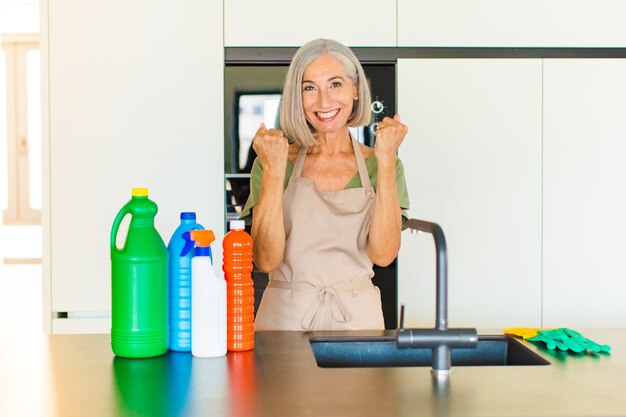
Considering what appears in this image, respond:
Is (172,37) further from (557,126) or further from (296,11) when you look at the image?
(557,126)

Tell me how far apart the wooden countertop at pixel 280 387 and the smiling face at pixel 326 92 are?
0.67 meters

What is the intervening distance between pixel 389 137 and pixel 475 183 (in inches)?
40.9

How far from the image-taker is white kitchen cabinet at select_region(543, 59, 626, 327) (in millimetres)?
2908

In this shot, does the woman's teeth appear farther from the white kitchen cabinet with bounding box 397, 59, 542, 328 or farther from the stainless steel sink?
the white kitchen cabinet with bounding box 397, 59, 542, 328

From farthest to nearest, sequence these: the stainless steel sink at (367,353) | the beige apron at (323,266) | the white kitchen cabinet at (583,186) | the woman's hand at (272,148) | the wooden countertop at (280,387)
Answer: the white kitchen cabinet at (583,186) → the beige apron at (323,266) → the woman's hand at (272,148) → the stainless steel sink at (367,353) → the wooden countertop at (280,387)

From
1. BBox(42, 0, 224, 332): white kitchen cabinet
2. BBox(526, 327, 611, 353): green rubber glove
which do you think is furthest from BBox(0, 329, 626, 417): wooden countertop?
BBox(42, 0, 224, 332): white kitchen cabinet

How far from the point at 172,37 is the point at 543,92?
134cm

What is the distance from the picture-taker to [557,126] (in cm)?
291

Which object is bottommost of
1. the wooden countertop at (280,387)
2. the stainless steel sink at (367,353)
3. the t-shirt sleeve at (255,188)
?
the stainless steel sink at (367,353)

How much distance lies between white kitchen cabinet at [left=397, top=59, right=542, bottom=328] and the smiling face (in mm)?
828

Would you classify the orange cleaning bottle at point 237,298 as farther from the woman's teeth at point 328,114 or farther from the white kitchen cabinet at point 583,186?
the white kitchen cabinet at point 583,186

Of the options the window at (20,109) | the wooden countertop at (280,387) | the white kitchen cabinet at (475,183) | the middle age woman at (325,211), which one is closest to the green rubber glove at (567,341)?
the wooden countertop at (280,387)

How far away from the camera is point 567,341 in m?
1.64

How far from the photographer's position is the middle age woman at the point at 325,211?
6.43ft
